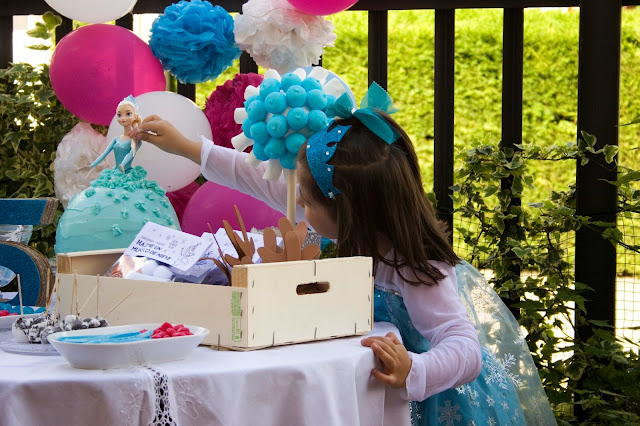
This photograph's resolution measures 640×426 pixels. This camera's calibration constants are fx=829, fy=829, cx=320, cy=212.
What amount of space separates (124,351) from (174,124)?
1.42 m

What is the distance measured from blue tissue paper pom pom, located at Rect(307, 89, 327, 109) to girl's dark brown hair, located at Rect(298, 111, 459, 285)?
0.56 feet

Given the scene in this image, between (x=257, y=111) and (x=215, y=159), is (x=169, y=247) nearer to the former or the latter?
(x=257, y=111)

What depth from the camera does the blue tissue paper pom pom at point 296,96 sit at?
1.72 m

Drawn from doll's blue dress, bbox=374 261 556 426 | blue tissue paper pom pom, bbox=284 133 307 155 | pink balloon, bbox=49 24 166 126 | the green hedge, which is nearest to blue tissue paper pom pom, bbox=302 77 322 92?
blue tissue paper pom pom, bbox=284 133 307 155

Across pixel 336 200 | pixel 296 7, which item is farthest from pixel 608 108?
pixel 336 200

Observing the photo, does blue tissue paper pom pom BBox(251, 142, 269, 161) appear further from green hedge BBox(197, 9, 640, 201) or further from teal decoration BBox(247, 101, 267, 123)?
green hedge BBox(197, 9, 640, 201)

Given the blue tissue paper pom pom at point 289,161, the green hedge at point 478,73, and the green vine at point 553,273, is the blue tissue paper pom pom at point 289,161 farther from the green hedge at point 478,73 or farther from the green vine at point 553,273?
the green hedge at point 478,73

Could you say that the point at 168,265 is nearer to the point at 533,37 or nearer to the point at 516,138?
the point at 516,138

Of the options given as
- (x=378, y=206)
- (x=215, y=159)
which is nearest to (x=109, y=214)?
(x=215, y=159)

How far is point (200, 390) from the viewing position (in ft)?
3.49

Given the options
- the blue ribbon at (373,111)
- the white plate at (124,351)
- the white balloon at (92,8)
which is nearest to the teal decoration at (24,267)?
the white plate at (124,351)

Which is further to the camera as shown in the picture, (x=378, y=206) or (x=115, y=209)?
(x=115, y=209)

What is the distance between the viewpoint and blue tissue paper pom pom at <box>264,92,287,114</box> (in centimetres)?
173

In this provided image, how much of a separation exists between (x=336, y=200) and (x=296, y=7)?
0.93m
